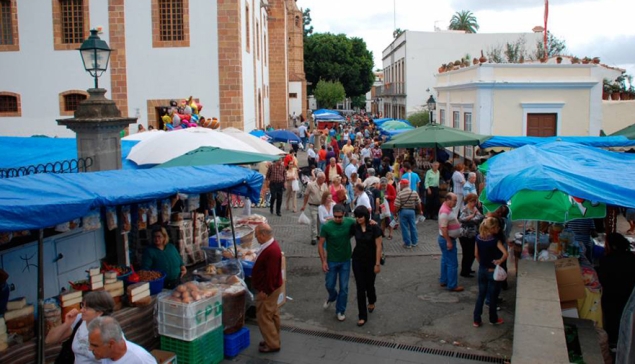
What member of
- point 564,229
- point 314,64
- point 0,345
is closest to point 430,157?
point 564,229

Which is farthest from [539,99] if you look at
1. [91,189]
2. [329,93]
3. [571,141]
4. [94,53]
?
[329,93]

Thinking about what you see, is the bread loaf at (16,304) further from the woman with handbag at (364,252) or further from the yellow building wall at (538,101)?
the yellow building wall at (538,101)

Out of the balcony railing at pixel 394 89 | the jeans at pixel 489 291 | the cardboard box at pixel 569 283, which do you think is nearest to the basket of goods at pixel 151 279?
the jeans at pixel 489 291

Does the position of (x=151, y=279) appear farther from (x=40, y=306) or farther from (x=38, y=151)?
(x=38, y=151)

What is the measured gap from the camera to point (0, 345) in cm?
554

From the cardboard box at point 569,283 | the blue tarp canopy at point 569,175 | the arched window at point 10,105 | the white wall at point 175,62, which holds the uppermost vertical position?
the white wall at point 175,62

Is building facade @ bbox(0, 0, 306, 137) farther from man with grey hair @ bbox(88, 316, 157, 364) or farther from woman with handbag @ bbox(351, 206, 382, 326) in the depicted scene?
man with grey hair @ bbox(88, 316, 157, 364)

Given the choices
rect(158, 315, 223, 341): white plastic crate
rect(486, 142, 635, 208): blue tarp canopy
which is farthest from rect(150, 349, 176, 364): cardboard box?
rect(486, 142, 635, 208): blue tarp canopy

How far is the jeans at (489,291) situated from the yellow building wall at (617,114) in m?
18.3

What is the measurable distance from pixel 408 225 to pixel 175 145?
17.7 ft

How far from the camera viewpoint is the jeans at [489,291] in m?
8.08

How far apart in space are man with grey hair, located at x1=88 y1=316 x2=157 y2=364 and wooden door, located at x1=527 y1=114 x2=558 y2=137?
744 inches

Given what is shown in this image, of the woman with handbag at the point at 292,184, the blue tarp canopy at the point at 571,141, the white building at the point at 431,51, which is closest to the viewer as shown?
the blue tarp canopy at the point at 571,141

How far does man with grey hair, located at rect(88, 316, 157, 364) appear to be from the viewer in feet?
13.8
